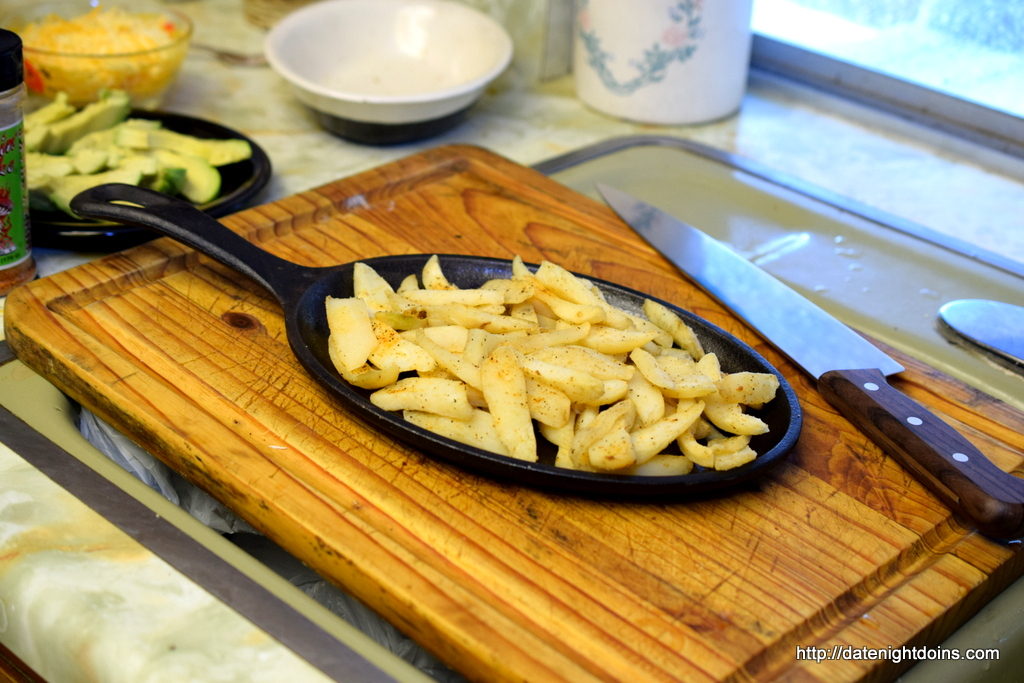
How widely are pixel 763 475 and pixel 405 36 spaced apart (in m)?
1.19

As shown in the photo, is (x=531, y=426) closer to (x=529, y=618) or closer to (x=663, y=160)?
(x=529, y=618)

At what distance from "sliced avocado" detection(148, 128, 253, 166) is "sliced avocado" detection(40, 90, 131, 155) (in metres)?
0.07

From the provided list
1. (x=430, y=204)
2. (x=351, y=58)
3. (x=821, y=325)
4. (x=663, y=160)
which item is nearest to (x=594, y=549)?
(x=821, y=325)

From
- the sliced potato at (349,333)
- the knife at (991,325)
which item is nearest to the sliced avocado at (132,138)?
the sliced potato at (349,333)

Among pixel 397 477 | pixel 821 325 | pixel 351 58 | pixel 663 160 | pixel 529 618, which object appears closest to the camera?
pixel 529 618

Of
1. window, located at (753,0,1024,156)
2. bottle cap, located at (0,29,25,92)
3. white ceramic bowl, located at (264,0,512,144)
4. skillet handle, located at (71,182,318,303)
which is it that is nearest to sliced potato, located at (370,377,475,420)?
skillet handle, located at (71,182,318,303)

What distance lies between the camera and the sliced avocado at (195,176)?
4.38 ft

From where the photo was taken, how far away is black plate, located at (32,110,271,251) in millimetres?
1224

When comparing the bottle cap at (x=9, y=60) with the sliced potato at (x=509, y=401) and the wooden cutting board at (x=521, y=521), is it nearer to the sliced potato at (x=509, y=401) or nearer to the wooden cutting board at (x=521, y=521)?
the wooden cutting board at (x=521, y=521)

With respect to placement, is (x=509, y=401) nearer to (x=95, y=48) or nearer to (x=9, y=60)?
(x=9, y=60)

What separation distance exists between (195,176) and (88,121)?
0.67 ft

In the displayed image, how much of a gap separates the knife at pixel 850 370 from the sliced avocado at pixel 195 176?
0.52 m

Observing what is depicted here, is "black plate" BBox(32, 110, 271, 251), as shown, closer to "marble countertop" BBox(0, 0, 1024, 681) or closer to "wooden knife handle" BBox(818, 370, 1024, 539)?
"marble countertop" BBox(0, 0, 1024, 681)

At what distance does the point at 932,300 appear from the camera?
1320mm
